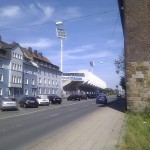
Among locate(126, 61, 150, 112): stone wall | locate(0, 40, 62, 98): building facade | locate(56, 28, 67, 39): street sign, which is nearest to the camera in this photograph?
locate(126, 61, 150, 112): stone wall

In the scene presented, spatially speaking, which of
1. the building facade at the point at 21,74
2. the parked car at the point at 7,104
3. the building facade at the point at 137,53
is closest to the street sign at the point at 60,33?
the building facade at the point at 21,74

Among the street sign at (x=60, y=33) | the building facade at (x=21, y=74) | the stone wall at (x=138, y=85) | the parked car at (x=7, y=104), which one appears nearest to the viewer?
the stone wall at (x=138, y=85)

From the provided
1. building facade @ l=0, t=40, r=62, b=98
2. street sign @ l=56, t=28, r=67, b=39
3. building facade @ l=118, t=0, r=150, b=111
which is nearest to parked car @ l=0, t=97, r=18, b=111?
building facade @ l=118, t=0, r=150, b=111

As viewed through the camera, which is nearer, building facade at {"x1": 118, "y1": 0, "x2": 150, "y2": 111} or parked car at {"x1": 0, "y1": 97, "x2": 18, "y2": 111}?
building facade at {"x1": 118, "y1": 0, "x2": 150, "y2": 111}

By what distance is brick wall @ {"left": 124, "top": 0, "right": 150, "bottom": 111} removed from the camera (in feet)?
70.2

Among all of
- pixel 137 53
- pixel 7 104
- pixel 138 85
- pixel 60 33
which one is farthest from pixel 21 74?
pixel 138 85

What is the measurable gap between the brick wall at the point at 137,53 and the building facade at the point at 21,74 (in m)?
35.0

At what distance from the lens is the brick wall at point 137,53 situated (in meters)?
21.4

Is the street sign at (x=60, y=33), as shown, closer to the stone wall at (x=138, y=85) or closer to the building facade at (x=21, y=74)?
the building facade at (x=21, y=74)

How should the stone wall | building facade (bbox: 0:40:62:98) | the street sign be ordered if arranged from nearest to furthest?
1. the stone wall
2. building facade (bbox: 0:40:62:98)
3. the street sign

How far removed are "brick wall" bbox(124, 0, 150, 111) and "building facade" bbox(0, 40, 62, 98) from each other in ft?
115

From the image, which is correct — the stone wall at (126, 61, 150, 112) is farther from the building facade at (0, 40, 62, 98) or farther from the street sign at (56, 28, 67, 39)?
the street sign at (56, 28, 67, 39)

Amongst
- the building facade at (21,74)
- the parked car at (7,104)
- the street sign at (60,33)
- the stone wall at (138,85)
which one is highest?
the street sign at (60,33)

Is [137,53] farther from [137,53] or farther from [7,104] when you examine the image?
[7,104]
